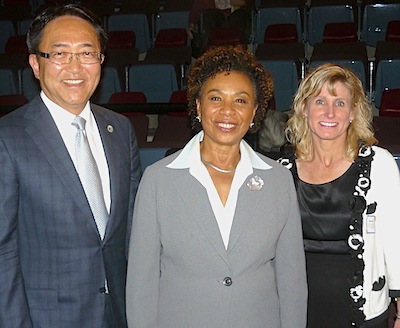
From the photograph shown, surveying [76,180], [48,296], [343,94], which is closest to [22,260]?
[48,296]

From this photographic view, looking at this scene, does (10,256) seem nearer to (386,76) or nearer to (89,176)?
(89,176)

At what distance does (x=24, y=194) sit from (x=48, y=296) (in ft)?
1.01

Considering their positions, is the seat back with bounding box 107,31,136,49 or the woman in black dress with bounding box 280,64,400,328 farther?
the seat back with bounding box 107,31,136,49

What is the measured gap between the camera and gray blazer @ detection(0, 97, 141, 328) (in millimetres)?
1817

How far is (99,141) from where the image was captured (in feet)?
A: 6.73

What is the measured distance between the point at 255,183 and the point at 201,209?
0.59ft

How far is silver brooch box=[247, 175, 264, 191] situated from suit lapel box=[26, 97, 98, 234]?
0.46 m

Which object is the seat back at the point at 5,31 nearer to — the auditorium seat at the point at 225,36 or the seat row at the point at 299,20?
the seat row at the point at 299,20

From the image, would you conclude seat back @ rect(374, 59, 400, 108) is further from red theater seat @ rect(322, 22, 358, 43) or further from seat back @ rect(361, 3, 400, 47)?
seat back @ rect(361, 3, 400, 47)

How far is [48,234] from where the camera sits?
1.86m

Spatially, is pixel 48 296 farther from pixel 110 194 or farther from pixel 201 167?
pixel 201 167

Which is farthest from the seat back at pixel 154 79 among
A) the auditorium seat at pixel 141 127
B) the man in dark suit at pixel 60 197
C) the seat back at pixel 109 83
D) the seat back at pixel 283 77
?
the man in dark suit at pixel 60 197

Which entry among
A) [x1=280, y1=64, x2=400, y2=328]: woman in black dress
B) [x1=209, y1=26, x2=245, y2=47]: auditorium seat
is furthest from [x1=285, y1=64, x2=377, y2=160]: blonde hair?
[x1=209, y1=26, x2=245, y2=47]: auditorium seat

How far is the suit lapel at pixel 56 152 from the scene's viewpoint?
1.87 m
